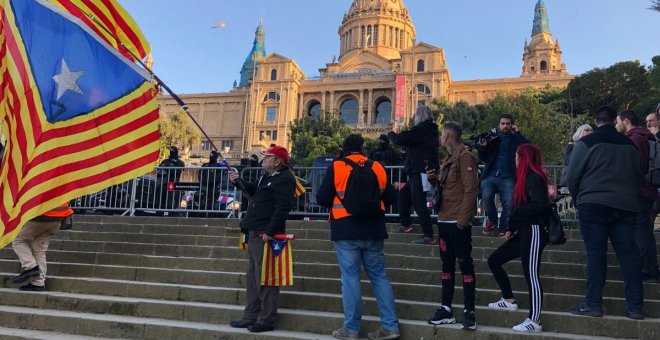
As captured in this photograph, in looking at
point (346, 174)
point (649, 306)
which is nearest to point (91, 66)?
point (346, 174)

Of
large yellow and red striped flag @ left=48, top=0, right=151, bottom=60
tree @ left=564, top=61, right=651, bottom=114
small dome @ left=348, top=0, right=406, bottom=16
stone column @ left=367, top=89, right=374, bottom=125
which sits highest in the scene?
small dome @ left=348, top=0, right=406, bottom=16

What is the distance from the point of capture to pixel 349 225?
4797mm

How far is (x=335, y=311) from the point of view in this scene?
566cm

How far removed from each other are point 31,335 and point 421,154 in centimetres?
518

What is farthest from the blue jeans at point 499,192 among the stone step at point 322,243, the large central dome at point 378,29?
the large central dome at point 378,29

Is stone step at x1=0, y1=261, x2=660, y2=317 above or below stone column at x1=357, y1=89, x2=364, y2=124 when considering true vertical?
below

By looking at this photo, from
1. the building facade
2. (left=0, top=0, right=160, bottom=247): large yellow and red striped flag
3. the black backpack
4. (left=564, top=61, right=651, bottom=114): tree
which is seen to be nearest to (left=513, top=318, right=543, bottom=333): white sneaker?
the black backpack

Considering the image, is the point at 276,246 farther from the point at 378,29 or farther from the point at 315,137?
the point at 378,29

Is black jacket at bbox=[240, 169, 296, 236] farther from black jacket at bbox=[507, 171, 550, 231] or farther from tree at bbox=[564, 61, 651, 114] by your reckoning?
tree at bbox=[564, 61, 651, 114]

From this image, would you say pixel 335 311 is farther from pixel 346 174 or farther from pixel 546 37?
pixel 546 37

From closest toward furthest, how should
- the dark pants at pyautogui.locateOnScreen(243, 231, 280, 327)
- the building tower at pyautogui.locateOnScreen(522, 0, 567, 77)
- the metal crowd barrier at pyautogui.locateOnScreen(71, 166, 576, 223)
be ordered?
the dark pants at pyautogui.locateOnScreen(243, 231, 280, 327) → the metal crowd barrier at pyautogui.locateOnScreen(71, 166, 576, 223) → the building tower at pyautogui.locateOnScreen(522, 0, 567, 77)

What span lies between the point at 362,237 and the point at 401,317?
1.25 meters

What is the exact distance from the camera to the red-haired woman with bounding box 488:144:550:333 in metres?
4.73

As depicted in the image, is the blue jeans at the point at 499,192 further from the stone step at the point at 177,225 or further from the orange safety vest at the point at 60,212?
the orange safety vest at the point at 60,212
